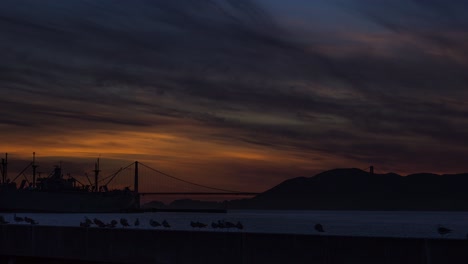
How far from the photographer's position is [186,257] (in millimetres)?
19031

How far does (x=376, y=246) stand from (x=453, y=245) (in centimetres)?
172

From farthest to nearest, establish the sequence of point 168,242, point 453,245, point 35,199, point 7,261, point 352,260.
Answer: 1. point 35,199
2. point 7,261
3. point 168,242
4. point 352,260
5. point 453,245

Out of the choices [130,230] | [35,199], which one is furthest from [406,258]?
[35,199]

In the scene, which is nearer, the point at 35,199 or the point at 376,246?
the point at 376,246

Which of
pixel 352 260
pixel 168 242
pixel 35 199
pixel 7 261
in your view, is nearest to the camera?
pixel 352 260

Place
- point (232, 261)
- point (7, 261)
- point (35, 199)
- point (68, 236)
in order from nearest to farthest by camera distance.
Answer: point (232, 261)
point (68, 236)
point (7, 261)
point (35, 199)

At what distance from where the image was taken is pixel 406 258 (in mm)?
16141

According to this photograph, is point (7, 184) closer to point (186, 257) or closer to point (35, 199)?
point (35, 199)

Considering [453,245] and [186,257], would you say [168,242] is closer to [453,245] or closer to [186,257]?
[186,257]

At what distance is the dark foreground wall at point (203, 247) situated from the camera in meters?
16.1

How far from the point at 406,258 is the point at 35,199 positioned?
7532 inches

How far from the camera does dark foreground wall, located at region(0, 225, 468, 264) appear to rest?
16.1 metres

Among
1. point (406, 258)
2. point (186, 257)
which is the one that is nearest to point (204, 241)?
point (186, 257)

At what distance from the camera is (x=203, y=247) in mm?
18750
